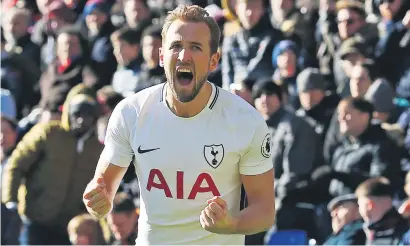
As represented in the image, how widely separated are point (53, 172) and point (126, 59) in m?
2.28

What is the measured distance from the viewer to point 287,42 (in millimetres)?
10945

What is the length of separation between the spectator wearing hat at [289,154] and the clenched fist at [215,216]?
4.34 metres

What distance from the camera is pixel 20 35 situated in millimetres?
13828

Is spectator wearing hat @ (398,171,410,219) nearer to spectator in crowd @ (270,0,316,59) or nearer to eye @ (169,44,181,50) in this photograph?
spectator in crowd @ (270,0,316,59)

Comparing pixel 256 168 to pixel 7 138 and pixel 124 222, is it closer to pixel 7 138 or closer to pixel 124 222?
pixel 124 222

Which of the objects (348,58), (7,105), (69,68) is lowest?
(7,105)

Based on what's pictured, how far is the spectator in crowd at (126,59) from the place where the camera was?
38.2ft

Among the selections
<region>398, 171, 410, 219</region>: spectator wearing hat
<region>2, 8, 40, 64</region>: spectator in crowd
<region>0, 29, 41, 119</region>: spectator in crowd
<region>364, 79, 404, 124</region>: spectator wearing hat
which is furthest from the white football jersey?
<region>2, 8, 40, 64</region>: spectator in crowd

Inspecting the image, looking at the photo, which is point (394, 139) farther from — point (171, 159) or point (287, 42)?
point (171, 159)

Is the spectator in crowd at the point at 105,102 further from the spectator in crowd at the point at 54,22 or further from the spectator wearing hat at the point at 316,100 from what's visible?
the spectator in crowd at the point at 54,22

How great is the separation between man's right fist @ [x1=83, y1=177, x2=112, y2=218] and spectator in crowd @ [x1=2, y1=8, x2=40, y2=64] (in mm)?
8482

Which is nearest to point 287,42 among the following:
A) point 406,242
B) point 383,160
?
point 383,160

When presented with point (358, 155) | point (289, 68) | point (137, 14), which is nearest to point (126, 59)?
point (137, 14)

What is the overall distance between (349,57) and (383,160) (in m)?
1.69
